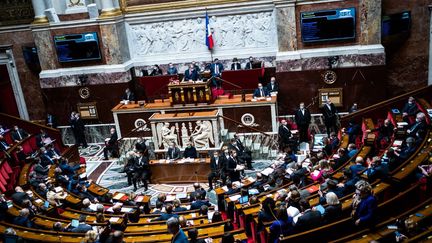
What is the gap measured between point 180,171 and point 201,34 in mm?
6692

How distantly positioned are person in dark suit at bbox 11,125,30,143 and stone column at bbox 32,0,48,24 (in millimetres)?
4674

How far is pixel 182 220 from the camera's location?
8984mm

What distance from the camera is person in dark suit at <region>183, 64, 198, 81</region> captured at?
17.9 meters

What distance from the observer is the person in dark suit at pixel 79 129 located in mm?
18266

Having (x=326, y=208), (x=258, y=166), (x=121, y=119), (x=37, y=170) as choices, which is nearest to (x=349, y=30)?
(x=258, y=166)

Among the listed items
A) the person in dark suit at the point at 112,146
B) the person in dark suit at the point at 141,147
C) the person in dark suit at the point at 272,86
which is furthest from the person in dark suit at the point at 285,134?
the person in dark suit at the point at 112,146

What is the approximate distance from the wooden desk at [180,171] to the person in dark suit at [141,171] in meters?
0.42

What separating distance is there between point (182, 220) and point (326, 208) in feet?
9.08

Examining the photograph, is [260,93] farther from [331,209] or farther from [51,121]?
[331,209]

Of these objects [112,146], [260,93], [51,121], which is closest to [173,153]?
[112,146]

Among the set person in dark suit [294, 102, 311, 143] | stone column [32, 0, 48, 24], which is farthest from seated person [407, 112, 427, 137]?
stone column [32, 0, 48, 24]

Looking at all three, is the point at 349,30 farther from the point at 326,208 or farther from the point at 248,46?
the point at 326,208

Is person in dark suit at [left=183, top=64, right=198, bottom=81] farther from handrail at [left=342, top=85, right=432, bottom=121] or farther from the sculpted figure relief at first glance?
handrail at [left=342, top=85, right=432, bottom=121]

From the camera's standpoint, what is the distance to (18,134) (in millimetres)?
16688
